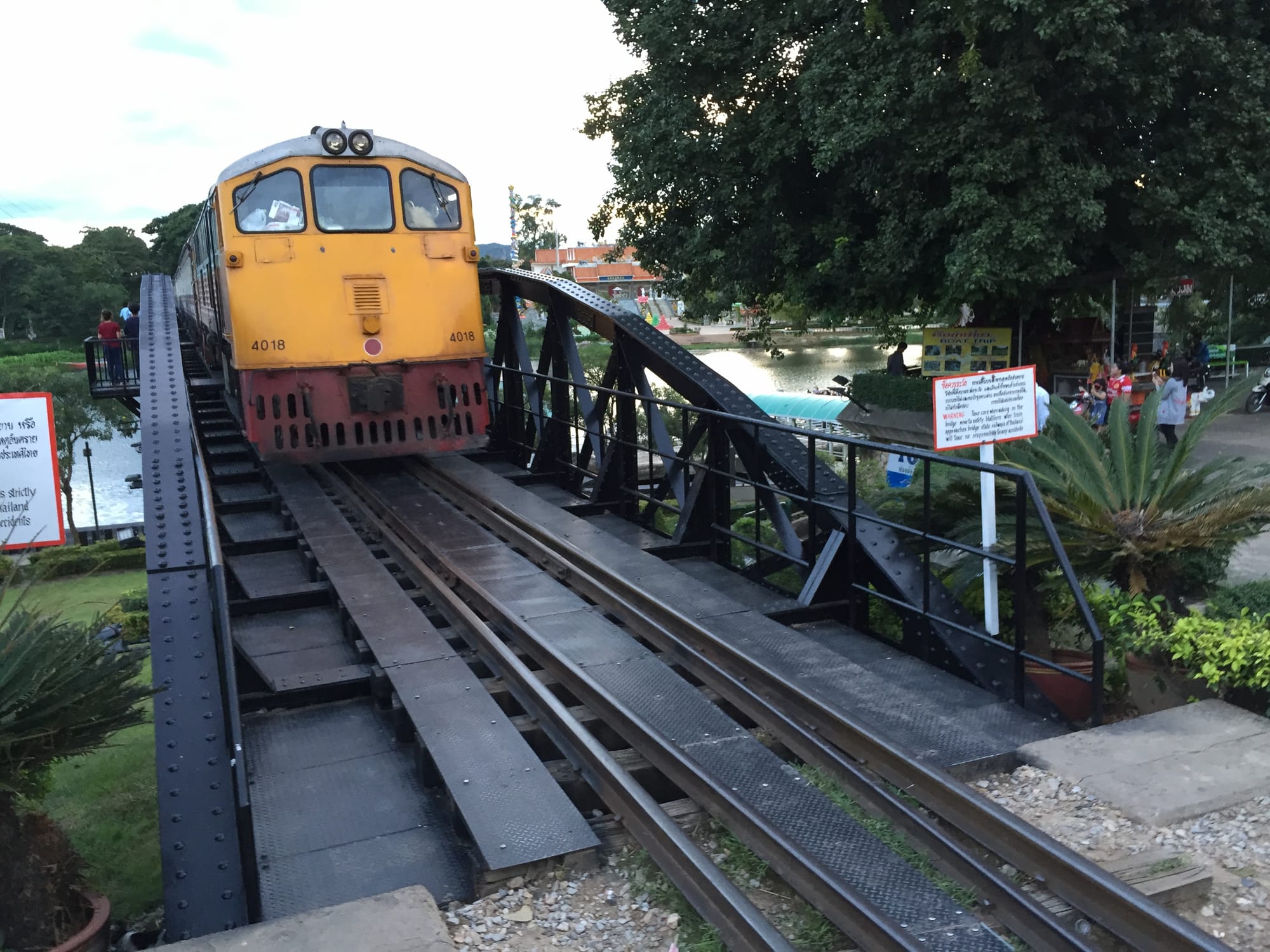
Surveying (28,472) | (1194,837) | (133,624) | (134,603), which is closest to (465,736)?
(28,472)

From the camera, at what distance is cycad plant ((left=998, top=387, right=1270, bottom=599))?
19.3ft

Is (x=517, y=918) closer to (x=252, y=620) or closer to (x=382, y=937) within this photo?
(x=382, y=937)

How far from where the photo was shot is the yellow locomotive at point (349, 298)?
10.6m

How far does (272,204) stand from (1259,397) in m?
20.4

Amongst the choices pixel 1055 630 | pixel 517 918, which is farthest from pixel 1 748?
pixel 1055 630

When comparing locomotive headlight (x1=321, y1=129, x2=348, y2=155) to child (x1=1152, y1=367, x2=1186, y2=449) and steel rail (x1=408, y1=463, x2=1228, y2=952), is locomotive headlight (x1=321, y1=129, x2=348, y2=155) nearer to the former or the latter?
steel rail (x1=408, y1=463, x2=1228, y2=952)

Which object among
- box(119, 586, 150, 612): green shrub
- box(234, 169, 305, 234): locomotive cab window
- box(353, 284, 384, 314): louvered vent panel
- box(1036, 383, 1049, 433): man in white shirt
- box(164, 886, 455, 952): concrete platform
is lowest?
box(119, 586, 150, 612): green shrub

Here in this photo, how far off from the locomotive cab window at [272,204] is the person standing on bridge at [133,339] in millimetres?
7503

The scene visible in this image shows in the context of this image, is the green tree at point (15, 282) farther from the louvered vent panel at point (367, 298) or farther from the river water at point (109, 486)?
the louvered vent panel at point (367, 298)

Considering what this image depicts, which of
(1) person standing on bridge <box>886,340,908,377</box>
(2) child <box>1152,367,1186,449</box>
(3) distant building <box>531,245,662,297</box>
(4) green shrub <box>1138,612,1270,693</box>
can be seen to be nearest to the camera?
(4) green shrub <box>1138,612,1270,693</box>

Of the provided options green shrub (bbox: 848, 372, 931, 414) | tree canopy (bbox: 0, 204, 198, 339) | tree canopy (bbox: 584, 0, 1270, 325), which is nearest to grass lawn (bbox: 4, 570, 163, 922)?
tree canopy (bbox: 584, 0, 1270, 325)

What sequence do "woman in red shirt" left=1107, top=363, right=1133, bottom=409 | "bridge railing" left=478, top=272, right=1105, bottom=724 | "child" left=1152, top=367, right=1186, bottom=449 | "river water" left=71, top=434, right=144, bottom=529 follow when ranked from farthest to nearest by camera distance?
"river water" left=71, top=434, right=144, bottom=529 → "woman in red shirt" left=1107, top=363, right=1133, bottom=409 → "child" left=1152, top=367, right=1186, bottom=449 → "bridge railing" left=478, top=272, right=1105, bottom=724

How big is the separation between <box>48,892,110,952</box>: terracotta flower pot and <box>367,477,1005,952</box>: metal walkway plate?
2433mm

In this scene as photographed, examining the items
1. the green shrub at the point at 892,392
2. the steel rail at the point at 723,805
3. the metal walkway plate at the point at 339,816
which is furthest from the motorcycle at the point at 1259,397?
the metal walkway plate at the point at 339,816
